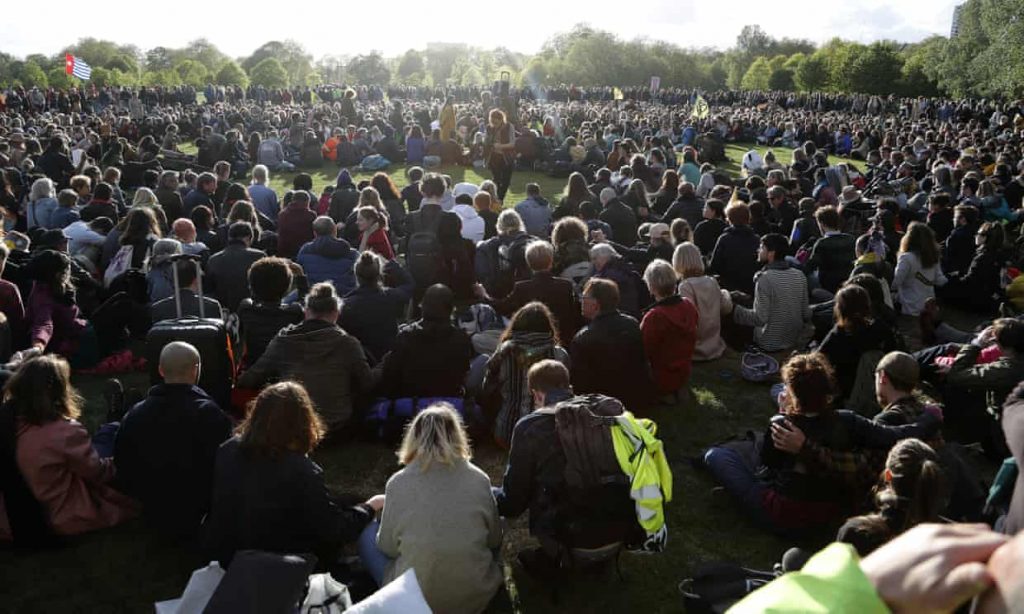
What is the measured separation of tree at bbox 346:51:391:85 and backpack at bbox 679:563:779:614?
323ft

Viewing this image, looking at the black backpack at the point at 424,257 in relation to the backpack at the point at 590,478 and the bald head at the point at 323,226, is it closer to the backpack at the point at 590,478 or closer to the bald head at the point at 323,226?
the bald head at the point at 323,226

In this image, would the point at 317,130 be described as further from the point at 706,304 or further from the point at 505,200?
the point at 706,304

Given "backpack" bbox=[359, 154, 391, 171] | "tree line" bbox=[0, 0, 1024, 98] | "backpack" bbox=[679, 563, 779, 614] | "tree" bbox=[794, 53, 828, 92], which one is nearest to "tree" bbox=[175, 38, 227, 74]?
"tree line" bbox=[0, 0, 1024, 98]

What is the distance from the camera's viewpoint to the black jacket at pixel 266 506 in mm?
3928

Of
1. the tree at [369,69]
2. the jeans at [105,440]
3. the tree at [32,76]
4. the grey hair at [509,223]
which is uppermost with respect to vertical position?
the tree at [369,69]

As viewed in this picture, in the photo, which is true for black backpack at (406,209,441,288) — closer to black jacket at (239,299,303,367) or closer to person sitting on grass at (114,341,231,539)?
black jacket at (239,299,303,367)

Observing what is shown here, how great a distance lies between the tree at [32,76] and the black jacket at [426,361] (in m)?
60.6

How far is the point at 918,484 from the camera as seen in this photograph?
3.43 metres

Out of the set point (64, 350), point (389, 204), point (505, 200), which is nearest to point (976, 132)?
point (505, 200)

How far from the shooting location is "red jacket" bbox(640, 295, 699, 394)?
22.2 ft

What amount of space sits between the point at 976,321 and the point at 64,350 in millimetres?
10324

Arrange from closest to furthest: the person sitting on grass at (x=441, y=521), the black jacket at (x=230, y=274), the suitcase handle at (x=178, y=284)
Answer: the person sitting on grass at (x=441, y=521), the suitcase handle at (x=178, y=284), the black jacket at (x=230, y=274)

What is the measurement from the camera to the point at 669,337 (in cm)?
676

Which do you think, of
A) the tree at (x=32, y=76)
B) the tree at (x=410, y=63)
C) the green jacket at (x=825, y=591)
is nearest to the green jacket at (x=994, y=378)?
the green jacket at (x=825, y=591)
